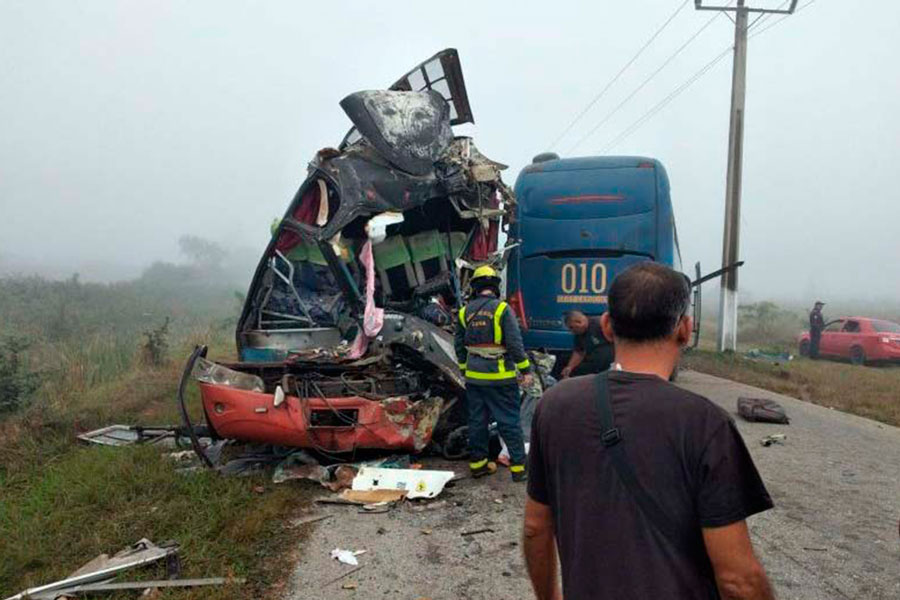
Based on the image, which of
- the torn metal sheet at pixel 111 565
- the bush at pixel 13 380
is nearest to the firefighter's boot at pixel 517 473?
the torn metal sheet at pixel 111 565

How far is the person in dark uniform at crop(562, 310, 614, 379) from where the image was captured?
5.88 meters

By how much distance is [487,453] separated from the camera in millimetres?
4855

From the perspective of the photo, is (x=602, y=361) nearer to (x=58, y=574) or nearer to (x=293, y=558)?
(x=293, y=558)

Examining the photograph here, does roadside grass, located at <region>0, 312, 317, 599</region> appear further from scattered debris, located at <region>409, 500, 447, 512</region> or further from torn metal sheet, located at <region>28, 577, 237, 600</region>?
scattered debris, located at <region>409, 500, 447, 512</region>

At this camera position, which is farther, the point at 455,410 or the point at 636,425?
the point at 455,410

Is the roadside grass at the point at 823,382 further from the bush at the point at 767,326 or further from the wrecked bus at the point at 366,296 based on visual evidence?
the bush at the point at 767,326

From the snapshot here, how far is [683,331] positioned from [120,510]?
3841 millimetres

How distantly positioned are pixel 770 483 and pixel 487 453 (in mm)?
2028

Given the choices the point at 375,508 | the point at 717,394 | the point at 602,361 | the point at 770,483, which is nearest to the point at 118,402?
the point at 375,508

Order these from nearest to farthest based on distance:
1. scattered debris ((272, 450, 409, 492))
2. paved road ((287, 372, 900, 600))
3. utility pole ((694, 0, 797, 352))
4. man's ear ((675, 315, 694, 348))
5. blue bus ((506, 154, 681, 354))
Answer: man's ear ((675, 315, 694, 348)), paved road ((287, 372, 900, 600)), scattered debris ((272, 450, 409, 492)), blue bus ((506, 154, 681, 354)), utility pole ((694, 0, 797, 352))

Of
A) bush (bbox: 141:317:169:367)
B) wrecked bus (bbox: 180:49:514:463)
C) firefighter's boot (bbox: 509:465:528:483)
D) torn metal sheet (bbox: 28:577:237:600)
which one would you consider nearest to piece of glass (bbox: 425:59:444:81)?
wrecked bus (bbox: 180:49:514:463)

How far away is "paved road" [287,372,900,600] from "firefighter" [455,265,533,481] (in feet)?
0.76

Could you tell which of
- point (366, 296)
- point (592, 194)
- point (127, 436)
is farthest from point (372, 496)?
point (592, 194)

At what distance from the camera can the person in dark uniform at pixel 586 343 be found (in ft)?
19.3
